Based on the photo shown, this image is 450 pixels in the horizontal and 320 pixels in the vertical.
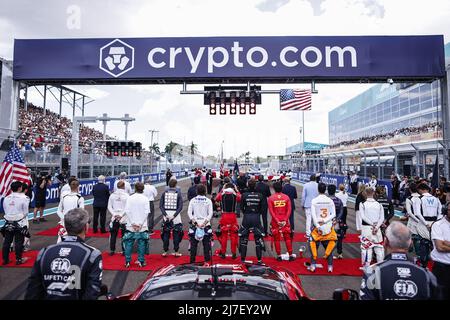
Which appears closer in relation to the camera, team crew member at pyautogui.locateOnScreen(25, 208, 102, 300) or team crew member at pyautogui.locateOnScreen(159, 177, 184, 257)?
team crew member at pyautogui.locateOnScreen(25, 208, 102, 300)

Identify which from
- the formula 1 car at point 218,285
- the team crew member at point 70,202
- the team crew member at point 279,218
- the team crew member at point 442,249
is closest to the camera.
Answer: the formula 1 car at point 218,285

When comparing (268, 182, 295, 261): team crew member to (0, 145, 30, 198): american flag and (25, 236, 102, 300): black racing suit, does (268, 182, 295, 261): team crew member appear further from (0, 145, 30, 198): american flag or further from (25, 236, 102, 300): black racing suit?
(0, 145, 30, 198): american flag

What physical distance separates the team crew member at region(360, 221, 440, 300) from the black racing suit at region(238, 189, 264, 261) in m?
3.78

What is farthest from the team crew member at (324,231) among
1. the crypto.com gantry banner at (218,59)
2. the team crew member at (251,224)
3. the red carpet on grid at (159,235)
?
the crypto.com gantry banner at (218,59)

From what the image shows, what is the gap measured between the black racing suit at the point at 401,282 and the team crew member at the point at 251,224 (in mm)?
3847

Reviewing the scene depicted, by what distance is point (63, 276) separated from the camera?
8.05ft

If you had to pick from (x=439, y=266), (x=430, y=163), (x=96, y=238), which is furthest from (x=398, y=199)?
(x=96, y=238)

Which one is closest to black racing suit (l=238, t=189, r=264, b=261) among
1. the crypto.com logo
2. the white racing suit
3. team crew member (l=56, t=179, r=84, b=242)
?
the white racing suit

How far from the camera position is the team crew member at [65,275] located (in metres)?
2.45

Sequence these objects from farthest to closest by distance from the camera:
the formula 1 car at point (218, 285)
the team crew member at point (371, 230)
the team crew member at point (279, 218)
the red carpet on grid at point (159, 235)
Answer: the red carpet on grid at point (159, 235) < the team crew member at point (279, 218) < the team crew member at point (371, 230) < the formula 1 car at point (218, 285)

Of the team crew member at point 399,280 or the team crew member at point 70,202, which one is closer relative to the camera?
the team crew member at point 399,280

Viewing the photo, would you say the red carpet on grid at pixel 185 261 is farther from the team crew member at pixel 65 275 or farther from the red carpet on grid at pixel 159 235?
the team crew member at pixel 65 275

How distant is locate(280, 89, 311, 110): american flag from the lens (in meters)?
11.5

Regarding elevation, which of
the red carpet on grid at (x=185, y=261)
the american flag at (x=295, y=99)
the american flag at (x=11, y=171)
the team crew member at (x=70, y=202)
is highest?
the american flag at (x=295, y=99)
